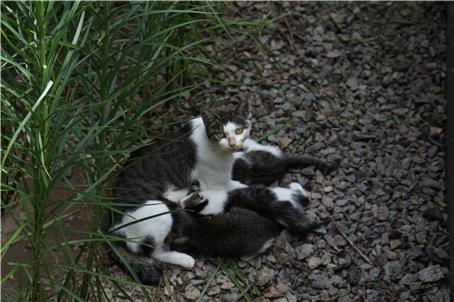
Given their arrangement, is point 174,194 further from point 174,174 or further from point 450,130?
point 450,130

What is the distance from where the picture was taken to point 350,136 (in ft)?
10.7

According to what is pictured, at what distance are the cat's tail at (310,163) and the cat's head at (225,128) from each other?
1.07ft

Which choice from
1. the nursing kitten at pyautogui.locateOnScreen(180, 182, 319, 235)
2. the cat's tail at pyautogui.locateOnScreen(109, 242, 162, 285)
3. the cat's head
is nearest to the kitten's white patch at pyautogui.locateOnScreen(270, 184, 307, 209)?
the nursing kitten at pyautogui.locateOnScreen(180, 182, 319, 235)

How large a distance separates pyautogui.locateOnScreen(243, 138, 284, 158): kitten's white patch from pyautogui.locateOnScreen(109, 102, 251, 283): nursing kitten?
0.18 meters

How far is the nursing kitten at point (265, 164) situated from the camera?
3057 millimetres

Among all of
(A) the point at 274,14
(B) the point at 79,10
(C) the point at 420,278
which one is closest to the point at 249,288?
(C) the point at 420,278

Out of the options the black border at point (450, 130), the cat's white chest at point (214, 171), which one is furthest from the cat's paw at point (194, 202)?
the black border at point (450, 130)

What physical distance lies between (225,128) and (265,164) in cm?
30

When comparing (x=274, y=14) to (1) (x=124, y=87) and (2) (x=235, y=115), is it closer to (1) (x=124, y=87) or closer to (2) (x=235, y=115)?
(2) (x=235, y=115)

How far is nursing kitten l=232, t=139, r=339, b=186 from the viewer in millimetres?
3057

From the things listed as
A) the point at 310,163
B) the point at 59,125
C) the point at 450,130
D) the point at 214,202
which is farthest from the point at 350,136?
the point at 59,125

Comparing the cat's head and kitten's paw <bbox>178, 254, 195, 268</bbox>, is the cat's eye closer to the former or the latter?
Answer: the cat's head

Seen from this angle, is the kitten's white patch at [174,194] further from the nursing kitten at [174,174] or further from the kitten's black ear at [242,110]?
the kitten's black ear at [242,110]

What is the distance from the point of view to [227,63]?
11.6 ft
